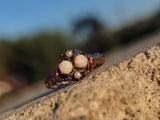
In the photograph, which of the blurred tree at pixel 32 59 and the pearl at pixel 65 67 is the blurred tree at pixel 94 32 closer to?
the blurred tree at pixel 32 59

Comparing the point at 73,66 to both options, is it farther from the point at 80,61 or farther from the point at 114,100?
the point at 114,100

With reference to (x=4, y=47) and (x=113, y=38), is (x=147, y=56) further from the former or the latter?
(x=4, y=47)

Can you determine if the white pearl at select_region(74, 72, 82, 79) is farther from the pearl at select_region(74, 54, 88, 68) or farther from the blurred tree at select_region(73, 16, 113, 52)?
the blurred tree at select_region(73, 16, 113, 52)

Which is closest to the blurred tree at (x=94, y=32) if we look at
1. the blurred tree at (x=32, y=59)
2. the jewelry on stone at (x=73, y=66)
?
the blurred tree at (x=32, y=59)

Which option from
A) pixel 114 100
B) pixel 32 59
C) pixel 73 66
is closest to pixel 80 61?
pixel 73 66

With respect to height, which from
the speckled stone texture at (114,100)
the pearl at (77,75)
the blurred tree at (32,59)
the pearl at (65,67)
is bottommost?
the speckled stone texture at (114,100)

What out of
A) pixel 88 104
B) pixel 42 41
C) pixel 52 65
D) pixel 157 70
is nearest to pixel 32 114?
pixel 88 104
